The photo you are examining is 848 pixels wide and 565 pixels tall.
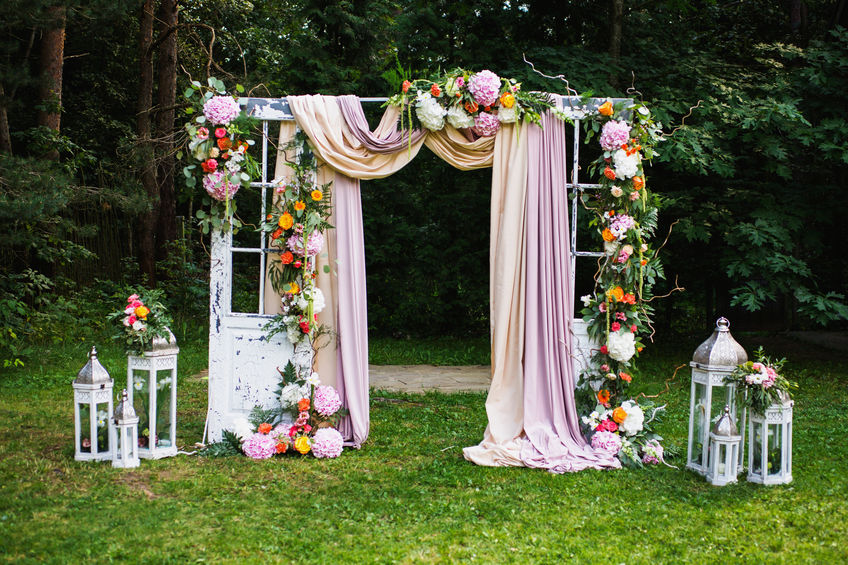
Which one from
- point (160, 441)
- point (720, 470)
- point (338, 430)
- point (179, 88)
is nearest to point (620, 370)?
point (720, 470)

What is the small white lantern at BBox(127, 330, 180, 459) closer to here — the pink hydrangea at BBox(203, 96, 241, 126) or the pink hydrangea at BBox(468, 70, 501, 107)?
the pink hydrangea at BBox(203, 96, 241, 126)

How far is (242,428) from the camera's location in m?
4.56

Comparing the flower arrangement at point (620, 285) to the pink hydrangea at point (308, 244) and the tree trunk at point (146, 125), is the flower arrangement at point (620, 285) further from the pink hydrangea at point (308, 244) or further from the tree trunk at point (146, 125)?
the tree trunk at point (146, 125)

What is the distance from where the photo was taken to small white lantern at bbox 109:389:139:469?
4.18 metres

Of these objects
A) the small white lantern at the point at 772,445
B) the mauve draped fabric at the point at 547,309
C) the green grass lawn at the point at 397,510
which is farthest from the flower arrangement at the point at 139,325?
the small white lantern at the point at 772,445

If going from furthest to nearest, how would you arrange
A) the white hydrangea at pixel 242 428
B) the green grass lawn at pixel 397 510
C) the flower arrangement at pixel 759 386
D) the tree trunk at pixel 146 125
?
1. the tree trunk at pixel 146 125
2. the white hydrangea at pixel 242 428
3. the flower arrangement at pixel 759 386
4. the green grass lawn at pixel 397 510

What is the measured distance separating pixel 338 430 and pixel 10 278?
489 centimetres

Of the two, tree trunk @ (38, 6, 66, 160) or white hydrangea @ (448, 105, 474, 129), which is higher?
tree trunk @ (38, 6, 66, 160)

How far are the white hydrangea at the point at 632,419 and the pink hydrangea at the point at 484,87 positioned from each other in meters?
2.03

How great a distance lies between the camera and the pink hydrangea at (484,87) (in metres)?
4.45

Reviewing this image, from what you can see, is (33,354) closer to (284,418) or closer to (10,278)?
(10,278)

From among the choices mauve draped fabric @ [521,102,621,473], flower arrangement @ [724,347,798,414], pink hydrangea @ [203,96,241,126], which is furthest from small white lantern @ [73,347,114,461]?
flower arrangement @ [724,347,798,414]

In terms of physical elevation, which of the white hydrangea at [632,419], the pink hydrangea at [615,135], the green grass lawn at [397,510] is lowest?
the green grass lawn at [397,510]

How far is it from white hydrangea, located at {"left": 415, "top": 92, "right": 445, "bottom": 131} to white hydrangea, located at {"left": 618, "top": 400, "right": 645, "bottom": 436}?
2076 mm
